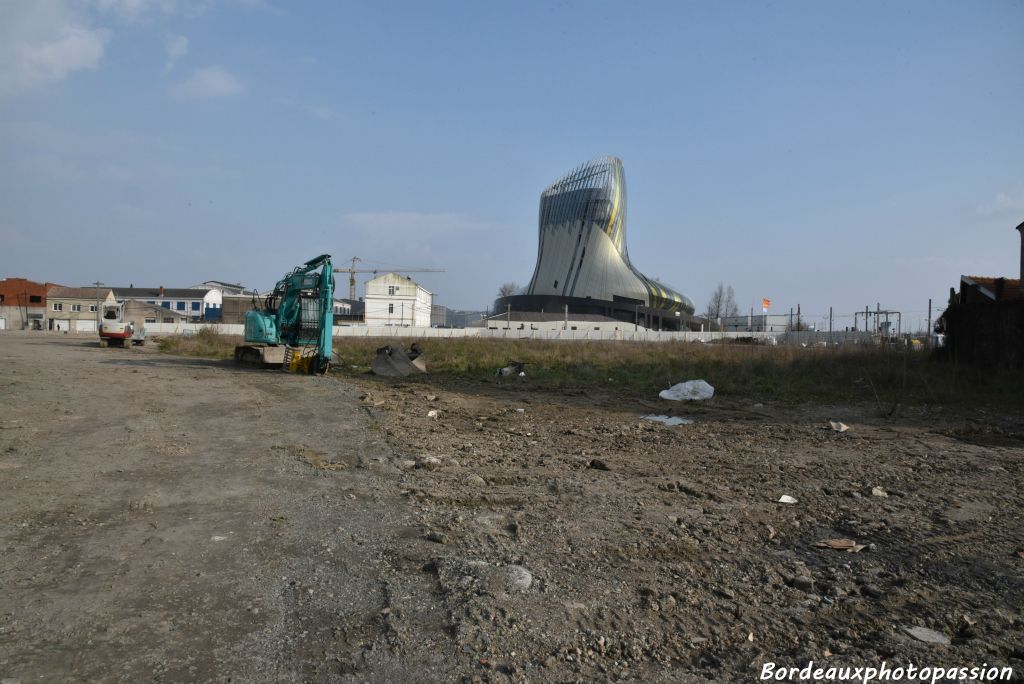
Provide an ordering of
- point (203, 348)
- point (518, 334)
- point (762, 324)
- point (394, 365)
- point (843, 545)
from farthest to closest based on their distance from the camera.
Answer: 1. point (762, 324)
2. point (518, 334)
3. point (203, 348)
4. point (394, 365)
5. point (843, 545)

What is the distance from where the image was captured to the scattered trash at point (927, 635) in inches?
122

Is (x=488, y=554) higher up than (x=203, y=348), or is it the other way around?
(x=203, y=348)

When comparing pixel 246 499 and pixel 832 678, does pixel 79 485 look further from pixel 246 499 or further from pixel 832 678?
pixel 832 678

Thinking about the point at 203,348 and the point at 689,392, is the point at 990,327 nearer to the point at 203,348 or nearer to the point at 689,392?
the point at 689,392

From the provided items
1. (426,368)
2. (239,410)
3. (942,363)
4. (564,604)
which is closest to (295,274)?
(426,368)

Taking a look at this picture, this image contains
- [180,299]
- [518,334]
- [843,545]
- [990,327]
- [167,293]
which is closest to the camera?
[843,545]

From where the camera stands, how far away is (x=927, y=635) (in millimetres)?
3166

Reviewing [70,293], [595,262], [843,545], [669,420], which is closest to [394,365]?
[669,420]

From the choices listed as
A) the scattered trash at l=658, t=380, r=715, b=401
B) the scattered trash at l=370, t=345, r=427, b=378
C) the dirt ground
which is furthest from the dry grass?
the dirt ground

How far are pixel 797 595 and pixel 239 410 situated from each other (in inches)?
369

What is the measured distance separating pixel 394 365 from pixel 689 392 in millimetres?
9034

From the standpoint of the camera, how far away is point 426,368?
67.8ft

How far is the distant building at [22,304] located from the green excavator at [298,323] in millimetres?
72784

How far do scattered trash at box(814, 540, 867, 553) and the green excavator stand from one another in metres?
16.1
